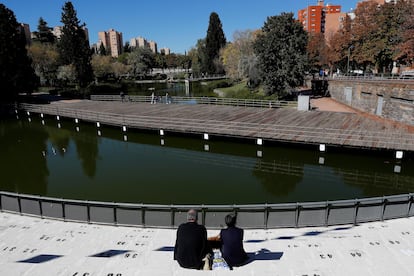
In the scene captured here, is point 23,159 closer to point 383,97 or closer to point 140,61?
point 383,97

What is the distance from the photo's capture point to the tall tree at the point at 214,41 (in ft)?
307

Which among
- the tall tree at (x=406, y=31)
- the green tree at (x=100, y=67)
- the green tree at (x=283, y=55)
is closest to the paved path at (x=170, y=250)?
the green tree at (x=283, y=55)

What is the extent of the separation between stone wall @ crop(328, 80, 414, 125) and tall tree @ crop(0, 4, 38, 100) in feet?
147

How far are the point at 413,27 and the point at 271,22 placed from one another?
15209mm

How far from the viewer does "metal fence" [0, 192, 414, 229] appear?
8.93 metres

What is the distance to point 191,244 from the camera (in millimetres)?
6348

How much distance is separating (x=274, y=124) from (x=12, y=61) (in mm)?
39559

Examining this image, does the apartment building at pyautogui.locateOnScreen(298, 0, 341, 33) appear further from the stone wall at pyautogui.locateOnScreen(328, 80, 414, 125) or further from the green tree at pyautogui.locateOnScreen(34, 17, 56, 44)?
the stone wall at pyautogui.locateOnScreen(328, 80, 414, 125)

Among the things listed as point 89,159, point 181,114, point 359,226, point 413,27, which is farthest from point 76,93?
point 359,226

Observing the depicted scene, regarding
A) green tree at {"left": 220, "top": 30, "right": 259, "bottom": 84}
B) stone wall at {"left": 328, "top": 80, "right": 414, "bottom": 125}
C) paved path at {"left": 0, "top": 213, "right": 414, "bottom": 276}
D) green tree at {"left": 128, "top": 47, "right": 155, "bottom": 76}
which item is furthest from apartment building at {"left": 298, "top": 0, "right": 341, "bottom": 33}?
paved path at {"left": 0, "top": 213, "right": 414, "bottom": 276}

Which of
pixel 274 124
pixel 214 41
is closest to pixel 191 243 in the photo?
pixel 274 124

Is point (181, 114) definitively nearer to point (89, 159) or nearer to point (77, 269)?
point (89, 159)

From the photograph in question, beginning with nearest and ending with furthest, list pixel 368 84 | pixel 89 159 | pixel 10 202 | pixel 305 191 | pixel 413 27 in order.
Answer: pixel 10 202
pixel 305 191
pixel 89 159
pixel 368 84
pixel 413 27

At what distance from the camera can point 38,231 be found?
949 cm
